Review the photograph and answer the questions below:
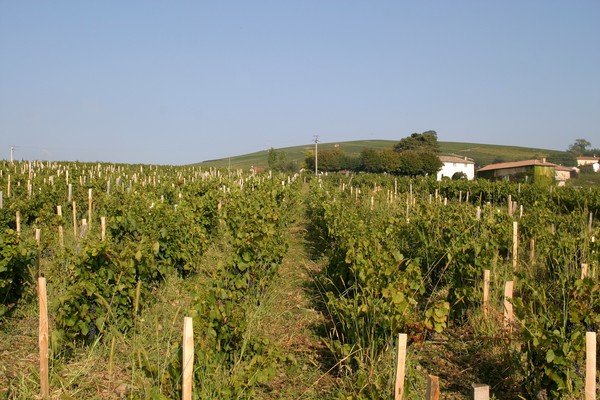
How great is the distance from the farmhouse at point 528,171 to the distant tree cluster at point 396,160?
8101 mm

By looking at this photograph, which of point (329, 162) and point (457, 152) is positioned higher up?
point (457, 152)

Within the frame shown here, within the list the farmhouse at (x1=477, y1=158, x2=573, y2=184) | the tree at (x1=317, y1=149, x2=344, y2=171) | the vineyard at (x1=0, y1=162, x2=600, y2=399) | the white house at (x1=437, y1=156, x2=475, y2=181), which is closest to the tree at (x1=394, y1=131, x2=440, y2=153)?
the white house at (x1=437, y1=156, x2=475, y2=181)

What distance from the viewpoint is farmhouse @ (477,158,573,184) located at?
4288cm

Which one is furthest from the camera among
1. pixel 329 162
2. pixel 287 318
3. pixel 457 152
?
pixel 457 152

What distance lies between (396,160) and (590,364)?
67.9 meters

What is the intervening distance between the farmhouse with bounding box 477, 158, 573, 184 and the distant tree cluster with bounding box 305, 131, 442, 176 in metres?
8.10

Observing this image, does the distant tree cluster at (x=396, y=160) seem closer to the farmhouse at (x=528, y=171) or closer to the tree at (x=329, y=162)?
the tree at (x=329, y=162)

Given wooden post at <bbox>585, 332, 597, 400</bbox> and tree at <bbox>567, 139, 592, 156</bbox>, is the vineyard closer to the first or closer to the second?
wooden post at <bbox>585, 332, 597, 400</bbox>

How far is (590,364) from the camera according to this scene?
153 inches

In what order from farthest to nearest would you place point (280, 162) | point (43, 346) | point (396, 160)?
point (280, 162) < point (396, 160) < point (43, 346)

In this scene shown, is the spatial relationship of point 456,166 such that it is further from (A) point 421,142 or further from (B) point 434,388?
(B) point 434,388

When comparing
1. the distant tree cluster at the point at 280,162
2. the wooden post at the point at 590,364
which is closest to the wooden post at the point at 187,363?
the wooden post at the point at 590,364

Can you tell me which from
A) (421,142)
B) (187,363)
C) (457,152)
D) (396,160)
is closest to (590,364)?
(187,363)

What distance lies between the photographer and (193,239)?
27.8ft
